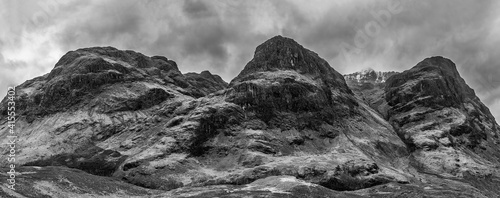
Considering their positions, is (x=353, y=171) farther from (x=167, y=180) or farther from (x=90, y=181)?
(x=90, y=181)

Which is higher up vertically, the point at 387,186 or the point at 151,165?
the point at 151,165

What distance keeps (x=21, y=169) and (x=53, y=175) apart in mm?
21261

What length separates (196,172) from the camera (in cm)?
19300

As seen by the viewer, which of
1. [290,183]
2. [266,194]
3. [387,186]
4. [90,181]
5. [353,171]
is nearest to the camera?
[266,194]

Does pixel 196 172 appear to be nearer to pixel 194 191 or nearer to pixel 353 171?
pixel 194 191

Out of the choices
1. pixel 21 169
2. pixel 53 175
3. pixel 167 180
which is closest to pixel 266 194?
pixel 167 180

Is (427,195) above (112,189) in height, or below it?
below

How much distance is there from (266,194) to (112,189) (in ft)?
191

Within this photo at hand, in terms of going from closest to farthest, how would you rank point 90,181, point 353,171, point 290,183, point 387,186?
point 290,183 < point 90,181 < point 387,186 < point 353,171

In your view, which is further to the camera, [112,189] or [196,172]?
[196,172]

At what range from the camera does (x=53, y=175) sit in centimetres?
15112

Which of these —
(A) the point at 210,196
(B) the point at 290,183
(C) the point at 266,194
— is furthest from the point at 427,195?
(A) the point at 210,196

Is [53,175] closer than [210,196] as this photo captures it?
No

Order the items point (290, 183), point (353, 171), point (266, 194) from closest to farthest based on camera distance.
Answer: point (266, 194), point (290, 183), point (353, 171)
